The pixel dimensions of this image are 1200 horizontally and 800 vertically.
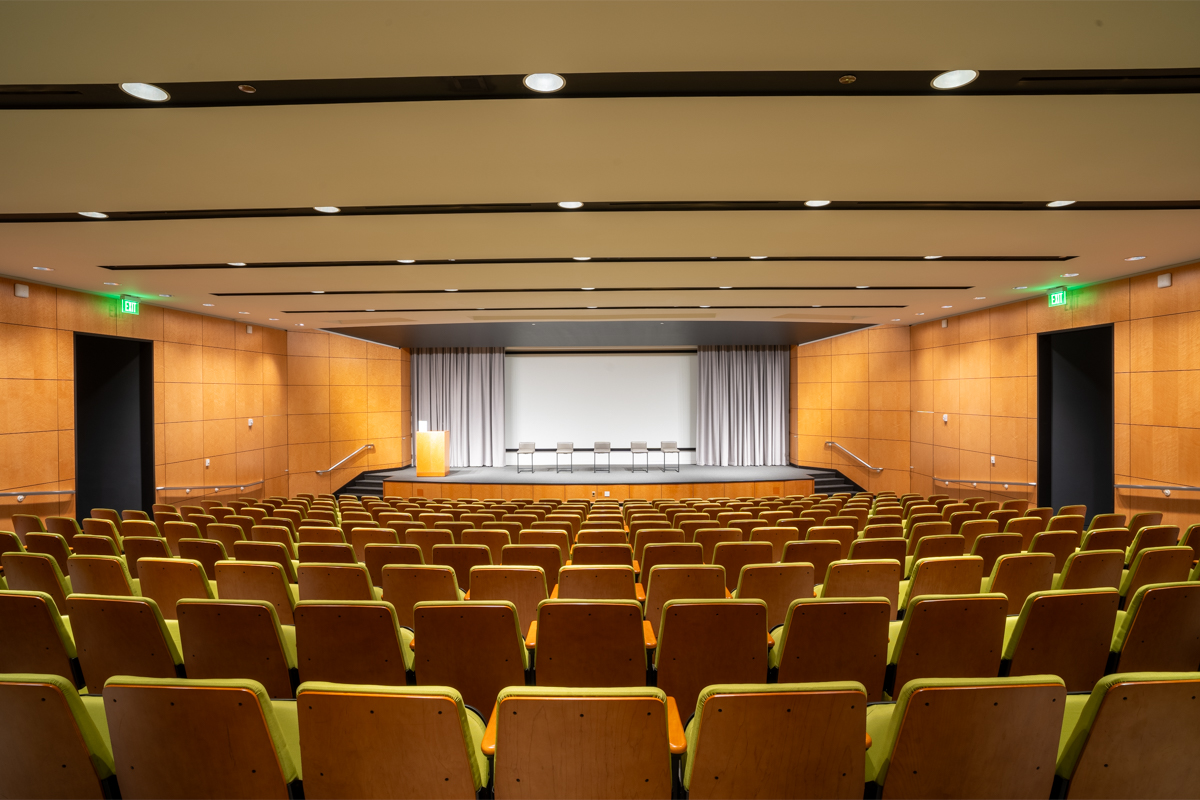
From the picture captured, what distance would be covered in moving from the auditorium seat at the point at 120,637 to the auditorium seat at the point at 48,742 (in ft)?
2.97

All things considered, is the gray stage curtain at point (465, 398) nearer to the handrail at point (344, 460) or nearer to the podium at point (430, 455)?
the handrail at point (344, 460)

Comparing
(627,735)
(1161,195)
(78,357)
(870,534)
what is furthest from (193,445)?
(1161,195)

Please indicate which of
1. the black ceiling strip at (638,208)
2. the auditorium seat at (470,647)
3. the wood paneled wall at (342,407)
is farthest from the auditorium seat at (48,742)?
the wood paneled wall at (342,407)

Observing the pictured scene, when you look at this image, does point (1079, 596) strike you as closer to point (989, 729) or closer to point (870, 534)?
point (989, 729)

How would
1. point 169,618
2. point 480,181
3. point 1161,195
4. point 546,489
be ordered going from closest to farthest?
point 169,618 < point 480,181 < point 1161,195 < point 546,489

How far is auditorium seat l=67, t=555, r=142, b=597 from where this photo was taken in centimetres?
387

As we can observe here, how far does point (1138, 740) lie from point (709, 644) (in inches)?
55.3

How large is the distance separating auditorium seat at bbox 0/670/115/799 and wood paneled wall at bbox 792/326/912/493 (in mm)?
15814

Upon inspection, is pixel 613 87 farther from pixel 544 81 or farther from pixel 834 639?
pixel 834 639

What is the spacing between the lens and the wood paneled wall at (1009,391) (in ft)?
26.8

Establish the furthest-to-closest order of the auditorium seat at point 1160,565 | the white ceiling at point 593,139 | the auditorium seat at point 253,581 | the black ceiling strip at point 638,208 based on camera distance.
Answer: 1. the black ceiling strip at point 638,208
2. the auditorium seat at point 1160,565
3. the auditorium seat at point 253,581
4. the white ceiling at point 593,139

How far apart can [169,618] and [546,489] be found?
36.0 ft

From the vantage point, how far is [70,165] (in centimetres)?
435

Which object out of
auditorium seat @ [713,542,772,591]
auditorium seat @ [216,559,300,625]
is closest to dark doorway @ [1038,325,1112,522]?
auditorium seat @ [713,542,772,591]
